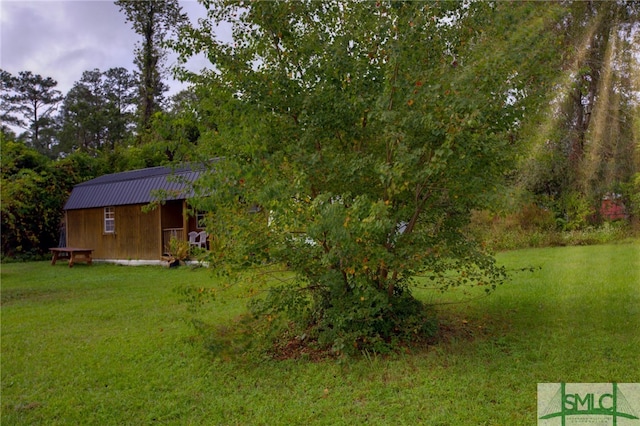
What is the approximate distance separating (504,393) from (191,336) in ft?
11.0

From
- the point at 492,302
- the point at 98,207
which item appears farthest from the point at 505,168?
the point at 98,207

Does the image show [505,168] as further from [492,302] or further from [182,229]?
[182,229]

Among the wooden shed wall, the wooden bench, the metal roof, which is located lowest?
the wooden bench

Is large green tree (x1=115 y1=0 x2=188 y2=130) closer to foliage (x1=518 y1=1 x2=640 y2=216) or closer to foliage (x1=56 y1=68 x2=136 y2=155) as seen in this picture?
foliage (x1=56 y1=68 x2=136 y2=155)

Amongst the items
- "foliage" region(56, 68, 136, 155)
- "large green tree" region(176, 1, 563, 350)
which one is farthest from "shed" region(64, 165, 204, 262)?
"foliage" region(56, 68, 136, 155)

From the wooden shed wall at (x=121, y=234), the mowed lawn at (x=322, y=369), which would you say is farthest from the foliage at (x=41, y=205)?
the mowed lawn at (x=322, y=369)

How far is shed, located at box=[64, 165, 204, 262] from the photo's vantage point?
14891 mm

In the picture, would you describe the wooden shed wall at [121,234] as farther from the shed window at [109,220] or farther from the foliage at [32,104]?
the foliage at [32,104]

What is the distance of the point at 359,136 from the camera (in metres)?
4.66

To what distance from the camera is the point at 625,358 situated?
4.12m

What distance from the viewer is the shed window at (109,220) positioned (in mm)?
16438

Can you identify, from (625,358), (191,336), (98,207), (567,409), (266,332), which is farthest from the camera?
(98,207)

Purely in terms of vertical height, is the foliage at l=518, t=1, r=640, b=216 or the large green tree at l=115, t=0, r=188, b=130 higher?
the large green tree at l=115, t=0, r=188, b=130

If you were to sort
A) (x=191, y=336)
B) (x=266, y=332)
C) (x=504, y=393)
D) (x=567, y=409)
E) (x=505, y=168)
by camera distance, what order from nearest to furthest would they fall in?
1. (x=567, y=409)
2. (x=504, y=393)
3. (x=505, y=168)
4. (x=266, y=332)
5. (x=191, y=336)
